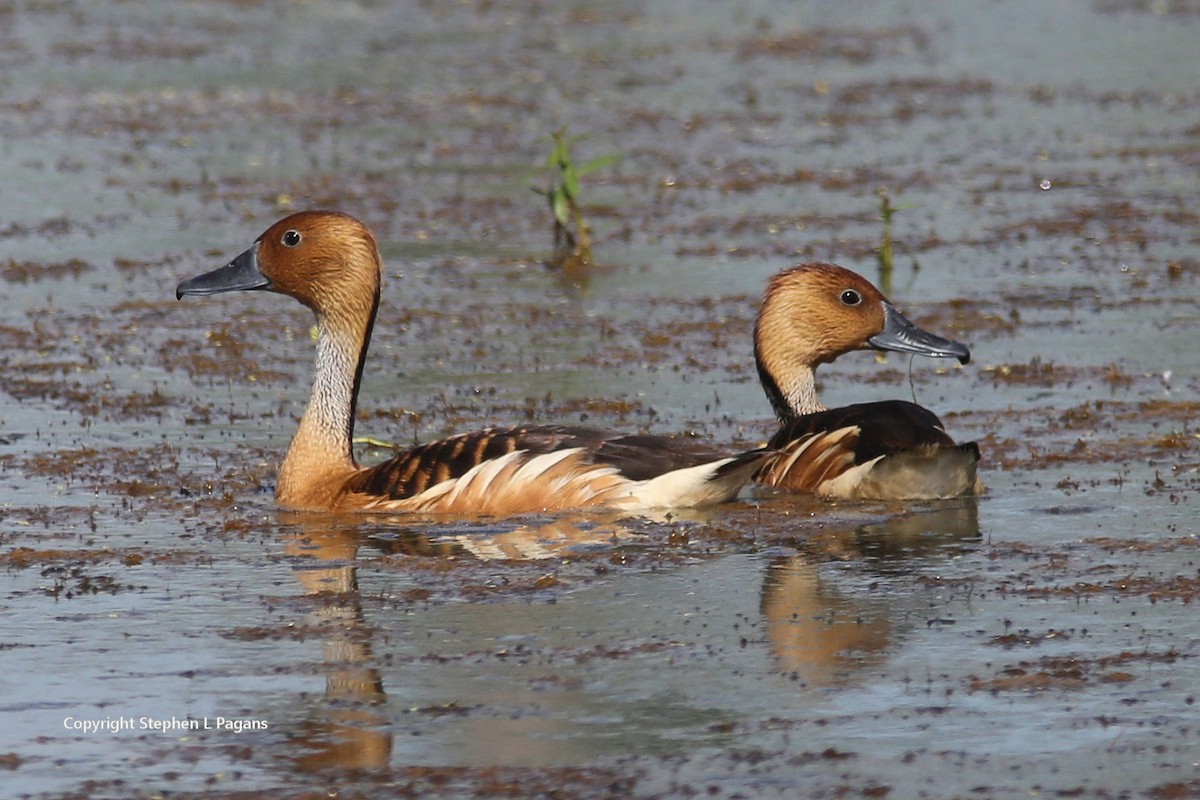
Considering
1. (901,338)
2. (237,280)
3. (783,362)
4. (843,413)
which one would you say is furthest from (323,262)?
(901,338)

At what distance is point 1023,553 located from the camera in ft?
29.6

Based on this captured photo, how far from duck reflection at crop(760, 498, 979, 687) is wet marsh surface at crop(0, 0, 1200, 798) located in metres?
0.03

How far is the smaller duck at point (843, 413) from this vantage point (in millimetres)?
9992

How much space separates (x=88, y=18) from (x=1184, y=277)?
18694 millimetres

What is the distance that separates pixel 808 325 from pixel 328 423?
8.18ft

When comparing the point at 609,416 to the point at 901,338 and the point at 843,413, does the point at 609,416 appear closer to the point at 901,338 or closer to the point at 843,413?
the point at 901,338

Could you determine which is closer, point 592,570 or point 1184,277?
point 592,570

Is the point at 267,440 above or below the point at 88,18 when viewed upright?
below

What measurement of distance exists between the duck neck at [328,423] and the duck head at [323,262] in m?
0.06

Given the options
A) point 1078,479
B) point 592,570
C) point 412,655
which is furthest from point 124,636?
point 1078,479

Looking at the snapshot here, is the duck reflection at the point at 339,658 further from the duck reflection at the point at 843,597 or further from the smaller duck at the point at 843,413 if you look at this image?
the smaller duck at the point at 843,413

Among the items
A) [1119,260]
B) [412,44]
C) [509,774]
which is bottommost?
[509,774]

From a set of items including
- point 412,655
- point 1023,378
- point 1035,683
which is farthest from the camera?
point 1023,378

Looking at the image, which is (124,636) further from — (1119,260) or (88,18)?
(88,18)
